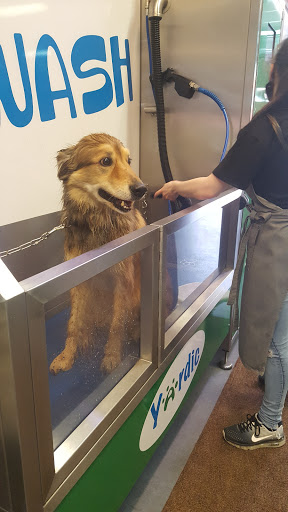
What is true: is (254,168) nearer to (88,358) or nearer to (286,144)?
(286,144)

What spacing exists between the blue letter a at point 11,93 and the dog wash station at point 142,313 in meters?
0.35

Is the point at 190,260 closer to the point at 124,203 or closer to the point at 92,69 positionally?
the point at 124,203

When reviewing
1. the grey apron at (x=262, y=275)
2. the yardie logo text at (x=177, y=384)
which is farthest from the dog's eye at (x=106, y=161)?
the yardie logo text at (x=177, y=384)

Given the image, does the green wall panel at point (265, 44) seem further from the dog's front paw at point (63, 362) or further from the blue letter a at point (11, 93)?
the dog's front paw at point (63, 362)

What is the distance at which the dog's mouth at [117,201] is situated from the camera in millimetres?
1151

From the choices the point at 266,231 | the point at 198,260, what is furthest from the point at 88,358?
the point at 198,260

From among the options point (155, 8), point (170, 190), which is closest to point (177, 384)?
point (170, 190)

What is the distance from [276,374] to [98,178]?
112cm

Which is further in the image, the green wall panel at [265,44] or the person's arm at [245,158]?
the green wall panel at [265,44]

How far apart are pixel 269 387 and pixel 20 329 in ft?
4.29

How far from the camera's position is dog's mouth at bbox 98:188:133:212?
1.15 m

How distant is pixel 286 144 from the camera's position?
131 centimetres

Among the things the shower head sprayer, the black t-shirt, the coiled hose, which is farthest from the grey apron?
the shower head sprayer

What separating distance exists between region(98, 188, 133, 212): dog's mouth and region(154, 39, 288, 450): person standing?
0.41 meters
